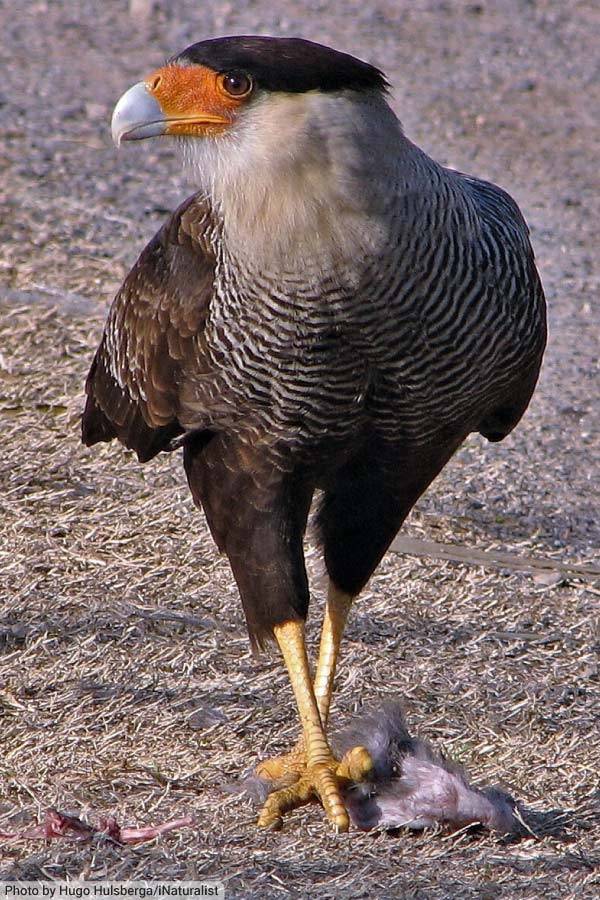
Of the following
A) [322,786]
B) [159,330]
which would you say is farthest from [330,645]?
[159,330]

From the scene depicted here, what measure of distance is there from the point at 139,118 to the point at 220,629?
173 cm

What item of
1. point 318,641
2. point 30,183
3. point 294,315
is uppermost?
point 294,315

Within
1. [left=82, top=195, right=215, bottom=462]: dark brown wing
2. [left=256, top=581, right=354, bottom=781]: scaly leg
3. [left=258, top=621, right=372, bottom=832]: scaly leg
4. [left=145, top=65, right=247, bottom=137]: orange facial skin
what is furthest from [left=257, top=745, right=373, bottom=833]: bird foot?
[left=145, top=65, right=247, bottom=137]: orange facial skin

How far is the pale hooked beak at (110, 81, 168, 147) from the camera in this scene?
3496 mm

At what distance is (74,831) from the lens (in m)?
3.44

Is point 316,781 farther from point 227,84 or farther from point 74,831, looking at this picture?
point 227,84

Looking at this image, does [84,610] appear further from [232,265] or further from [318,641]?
[232,265]

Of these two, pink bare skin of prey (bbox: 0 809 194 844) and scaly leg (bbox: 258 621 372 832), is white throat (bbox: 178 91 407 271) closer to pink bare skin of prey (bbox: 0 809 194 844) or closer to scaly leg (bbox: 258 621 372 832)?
scaly leg (bbox: 258 621 372 832)

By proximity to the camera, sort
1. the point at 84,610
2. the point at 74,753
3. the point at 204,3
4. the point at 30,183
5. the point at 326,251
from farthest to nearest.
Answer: the point at 204,3 < the point at 30,183 < the point at 84,610 < the point at 74,753 < the point at 326,251

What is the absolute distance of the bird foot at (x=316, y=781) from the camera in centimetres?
371

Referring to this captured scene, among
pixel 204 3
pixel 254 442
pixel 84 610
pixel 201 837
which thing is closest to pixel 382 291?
pixel 254 442

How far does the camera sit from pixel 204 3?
36.3 feet

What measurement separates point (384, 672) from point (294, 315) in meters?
1.39

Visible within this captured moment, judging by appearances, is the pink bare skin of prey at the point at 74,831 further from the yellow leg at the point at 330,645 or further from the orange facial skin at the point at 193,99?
the orange facial skin at the point at 193,99
